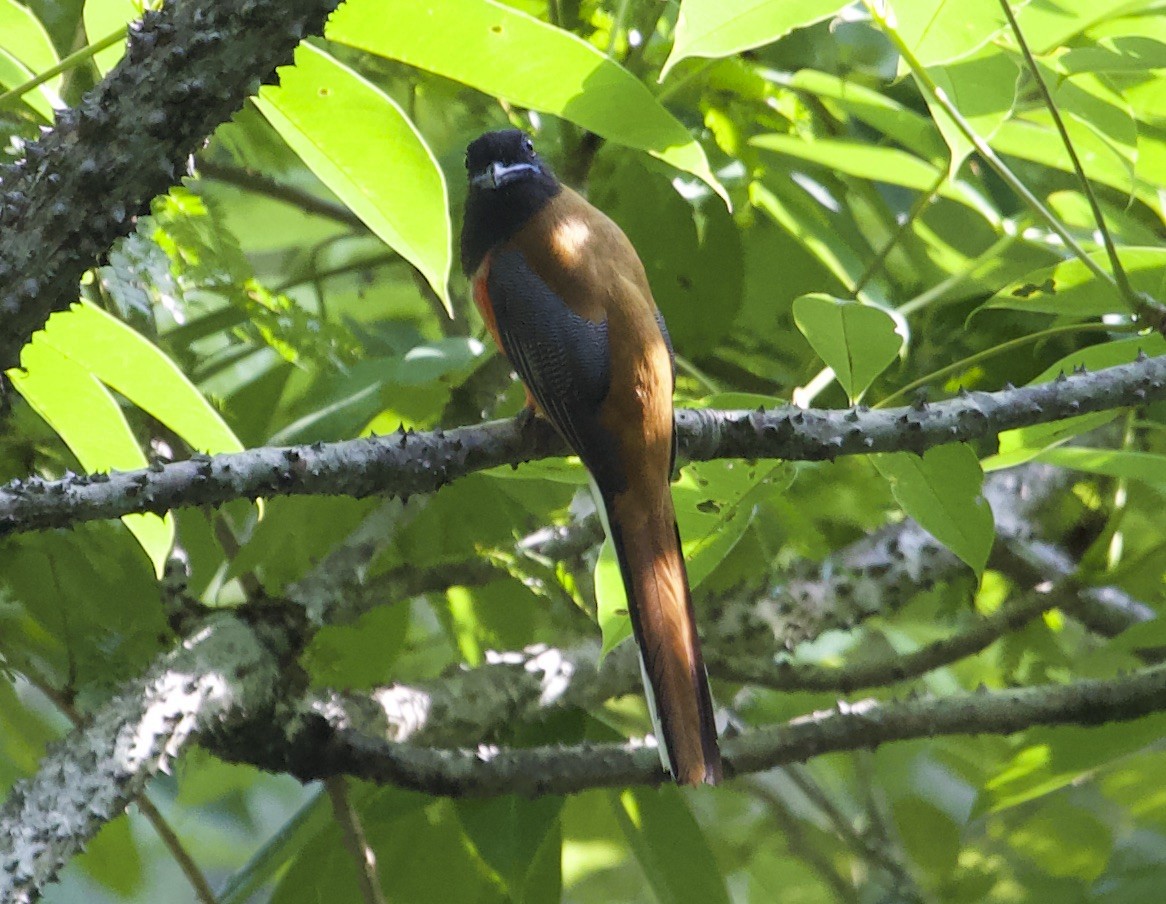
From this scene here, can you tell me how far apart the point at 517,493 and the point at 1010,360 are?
1109 mm

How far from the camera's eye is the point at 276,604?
2.36 meters

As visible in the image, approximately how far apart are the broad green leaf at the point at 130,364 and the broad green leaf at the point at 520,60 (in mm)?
469

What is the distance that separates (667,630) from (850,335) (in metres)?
0.63

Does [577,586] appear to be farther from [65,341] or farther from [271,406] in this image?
[65,341]

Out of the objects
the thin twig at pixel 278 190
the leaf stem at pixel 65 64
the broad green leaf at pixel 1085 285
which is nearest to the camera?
the leaf stem at pixel 65 64

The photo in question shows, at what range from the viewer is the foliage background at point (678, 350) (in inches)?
68.9

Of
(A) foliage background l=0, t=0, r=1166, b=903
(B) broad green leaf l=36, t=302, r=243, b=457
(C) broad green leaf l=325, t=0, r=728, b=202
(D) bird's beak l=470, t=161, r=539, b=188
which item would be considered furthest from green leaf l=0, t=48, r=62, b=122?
(D) bird's beak l=470, t=161, r=539, b=188

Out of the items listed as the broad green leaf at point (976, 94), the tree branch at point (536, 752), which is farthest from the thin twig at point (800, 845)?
the broad green leaf at point (976, 94)

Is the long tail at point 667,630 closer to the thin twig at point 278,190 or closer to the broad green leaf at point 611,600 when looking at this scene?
the broad green leaf at point 611,600

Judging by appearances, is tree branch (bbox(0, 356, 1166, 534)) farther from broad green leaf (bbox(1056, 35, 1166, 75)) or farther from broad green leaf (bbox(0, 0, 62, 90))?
broad green leaf (bbox(0, 0, 62, 90))

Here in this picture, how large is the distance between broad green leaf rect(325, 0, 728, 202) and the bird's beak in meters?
0.81

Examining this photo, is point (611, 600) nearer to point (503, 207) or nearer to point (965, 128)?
point (965, 128)

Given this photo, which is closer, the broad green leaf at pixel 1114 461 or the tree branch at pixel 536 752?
the broad green leaf at pixel 1114 461

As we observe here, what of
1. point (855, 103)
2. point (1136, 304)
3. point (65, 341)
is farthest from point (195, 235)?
point (1136, 304)
